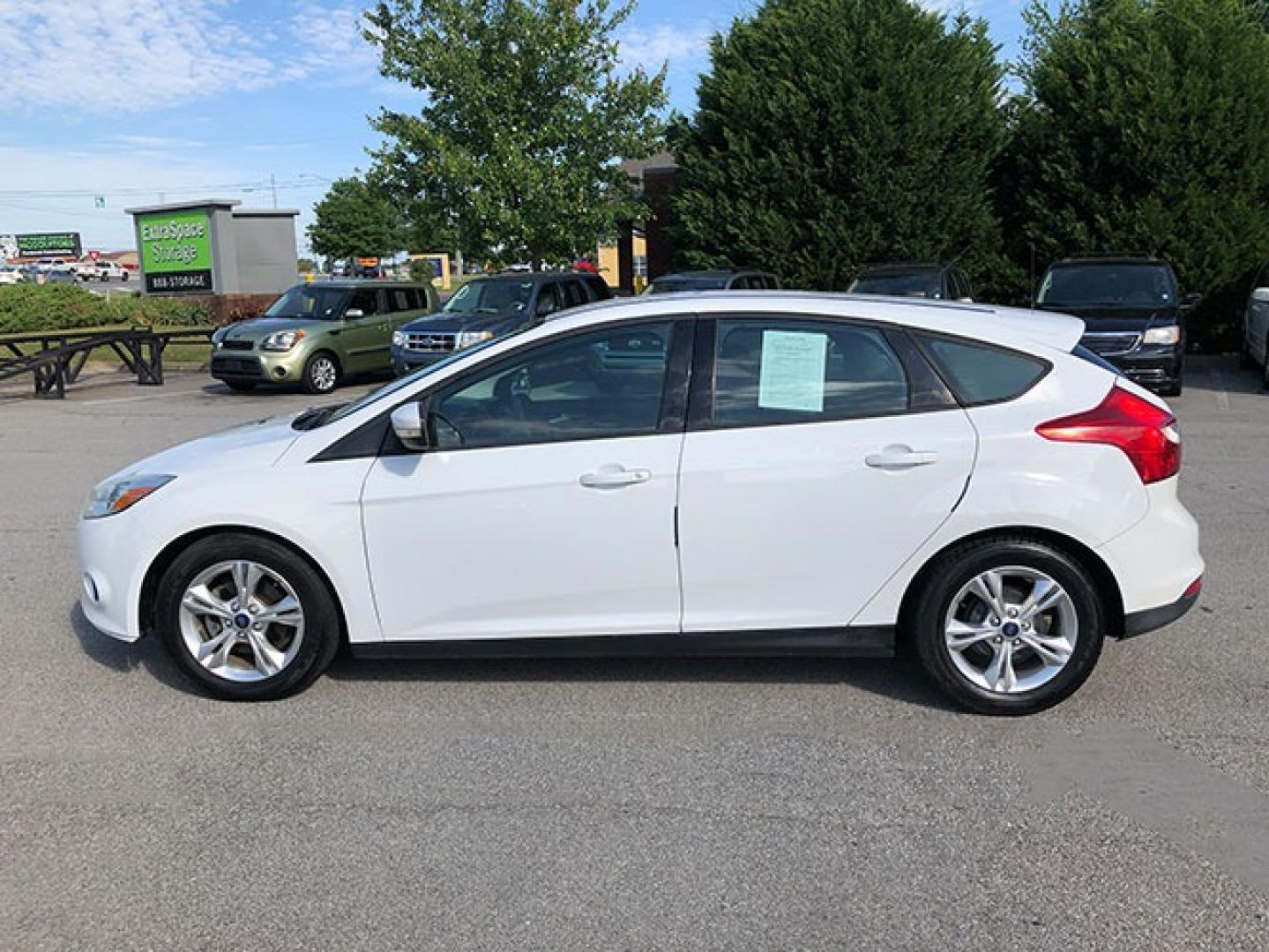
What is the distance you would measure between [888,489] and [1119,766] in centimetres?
125

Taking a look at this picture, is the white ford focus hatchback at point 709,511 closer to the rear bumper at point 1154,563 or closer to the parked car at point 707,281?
the rear bumper at point 1154,563

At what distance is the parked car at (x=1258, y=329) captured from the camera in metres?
13.9

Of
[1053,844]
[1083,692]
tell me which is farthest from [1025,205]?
[1053,844]

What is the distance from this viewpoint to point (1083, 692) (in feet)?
14.2

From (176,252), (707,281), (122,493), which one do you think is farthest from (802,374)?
(176,252)

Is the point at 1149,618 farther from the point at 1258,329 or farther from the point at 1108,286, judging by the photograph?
the point at 1258,329

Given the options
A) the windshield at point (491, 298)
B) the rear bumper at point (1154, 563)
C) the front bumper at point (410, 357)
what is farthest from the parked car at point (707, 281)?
the rear bumper at point (1154, 563)

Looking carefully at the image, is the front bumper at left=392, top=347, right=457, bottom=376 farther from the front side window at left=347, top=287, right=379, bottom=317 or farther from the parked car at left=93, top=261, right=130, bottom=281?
the parked car at left=93, top=261, right=130, bottom=281

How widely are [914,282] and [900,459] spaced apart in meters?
11.1

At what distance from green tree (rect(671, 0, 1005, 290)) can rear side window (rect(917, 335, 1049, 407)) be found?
1633cm

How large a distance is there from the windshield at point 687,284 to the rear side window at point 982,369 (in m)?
Result: 10.7

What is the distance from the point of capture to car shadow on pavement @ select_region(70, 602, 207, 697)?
4637mm

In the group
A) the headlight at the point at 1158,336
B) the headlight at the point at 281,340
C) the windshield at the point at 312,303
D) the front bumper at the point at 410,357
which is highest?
the windshield at the point at 312,303

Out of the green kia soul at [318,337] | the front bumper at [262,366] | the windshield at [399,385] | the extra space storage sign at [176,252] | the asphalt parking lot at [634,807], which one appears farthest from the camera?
the extra space storage sign at [176,252]
